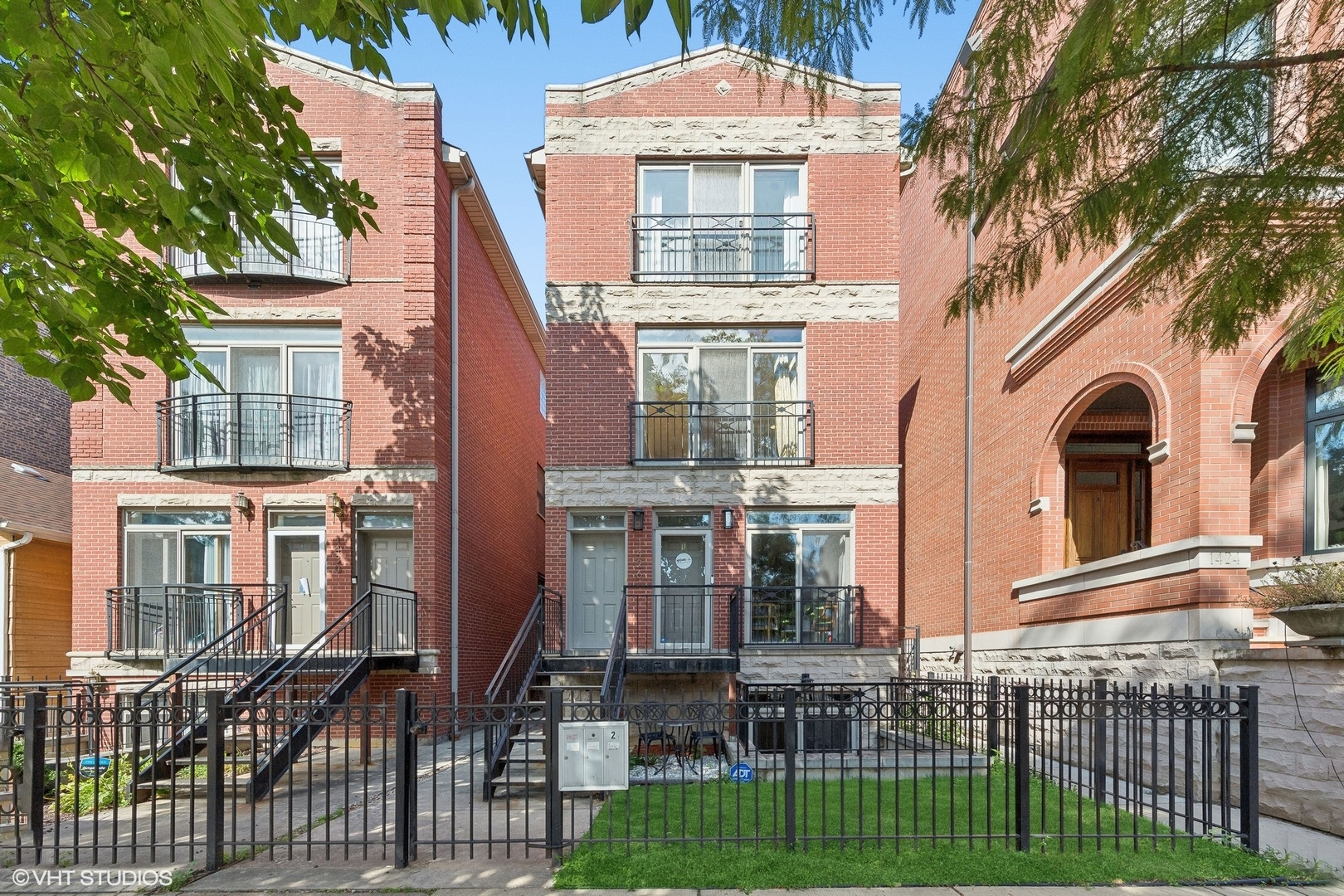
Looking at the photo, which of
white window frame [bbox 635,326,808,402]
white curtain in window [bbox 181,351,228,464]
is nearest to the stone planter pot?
white window frame [bbox 635,326,808,402]

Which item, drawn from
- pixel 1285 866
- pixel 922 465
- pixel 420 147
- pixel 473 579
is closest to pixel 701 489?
pixel 473 579

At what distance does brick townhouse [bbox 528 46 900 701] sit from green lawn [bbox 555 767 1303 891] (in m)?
5.92

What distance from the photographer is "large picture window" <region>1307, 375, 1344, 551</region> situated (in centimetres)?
902

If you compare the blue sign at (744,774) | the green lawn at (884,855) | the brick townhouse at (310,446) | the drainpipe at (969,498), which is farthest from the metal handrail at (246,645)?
the drainpipe at (969,498)

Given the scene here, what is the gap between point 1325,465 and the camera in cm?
920

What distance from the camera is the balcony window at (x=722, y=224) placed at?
14055mm

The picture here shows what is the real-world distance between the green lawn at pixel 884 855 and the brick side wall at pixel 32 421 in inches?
657

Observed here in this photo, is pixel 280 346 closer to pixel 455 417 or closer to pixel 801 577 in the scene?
pixel 455 417

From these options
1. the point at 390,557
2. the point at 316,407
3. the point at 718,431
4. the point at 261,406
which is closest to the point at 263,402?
the point at 261,406

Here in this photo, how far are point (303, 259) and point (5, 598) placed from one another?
764 centimetres

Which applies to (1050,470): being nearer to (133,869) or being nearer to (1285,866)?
(1285,866)

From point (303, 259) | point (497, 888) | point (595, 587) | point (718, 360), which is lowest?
point (497, 888)

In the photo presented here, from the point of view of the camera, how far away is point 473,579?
15.7 m

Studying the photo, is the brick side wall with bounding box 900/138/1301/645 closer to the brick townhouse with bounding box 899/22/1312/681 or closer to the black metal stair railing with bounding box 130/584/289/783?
the brick townhouse with bounding box 899/22/1312/681
